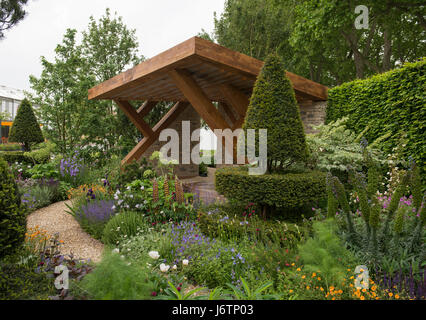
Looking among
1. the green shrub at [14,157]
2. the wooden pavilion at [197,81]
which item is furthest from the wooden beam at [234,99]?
the green shrub at [14,157]

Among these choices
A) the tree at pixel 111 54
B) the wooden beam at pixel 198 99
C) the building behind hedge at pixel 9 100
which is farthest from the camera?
the building behind hedge at pixel 9 100

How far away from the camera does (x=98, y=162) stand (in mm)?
9227

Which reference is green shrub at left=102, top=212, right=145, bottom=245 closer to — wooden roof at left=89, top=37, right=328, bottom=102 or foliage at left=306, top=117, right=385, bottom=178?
wooden roof at left=89, top=37, right=328, bottom=102

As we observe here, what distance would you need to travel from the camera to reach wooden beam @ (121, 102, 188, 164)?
28.0 ft

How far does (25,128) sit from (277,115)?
1230cm

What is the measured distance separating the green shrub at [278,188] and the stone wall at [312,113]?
3.36 meters

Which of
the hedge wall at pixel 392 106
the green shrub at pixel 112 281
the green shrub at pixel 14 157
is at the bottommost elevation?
the green shrub at pixel 112 281

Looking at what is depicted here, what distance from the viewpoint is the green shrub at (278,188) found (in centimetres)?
407

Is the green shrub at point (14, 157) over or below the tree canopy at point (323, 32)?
below

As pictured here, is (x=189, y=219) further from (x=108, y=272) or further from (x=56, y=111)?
(x=56, y=111)

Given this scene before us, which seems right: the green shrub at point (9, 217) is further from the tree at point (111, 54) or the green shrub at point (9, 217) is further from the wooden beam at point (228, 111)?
the wooden beam at point (228, 111)

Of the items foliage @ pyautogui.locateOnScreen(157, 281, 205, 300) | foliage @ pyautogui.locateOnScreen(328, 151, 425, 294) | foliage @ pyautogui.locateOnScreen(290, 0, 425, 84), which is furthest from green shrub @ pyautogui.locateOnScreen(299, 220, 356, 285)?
foliage @ pyautogui.locateOnScreen(290, 0, 425, 84)

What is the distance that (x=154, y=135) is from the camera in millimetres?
8875
